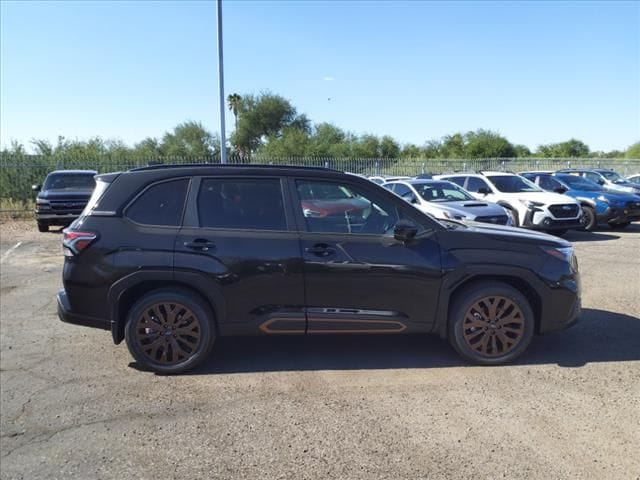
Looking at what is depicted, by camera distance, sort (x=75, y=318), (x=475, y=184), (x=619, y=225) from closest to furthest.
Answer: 1. (x=75, y=318)
2. (x=475, y=184)
3. (x=619, y=225)

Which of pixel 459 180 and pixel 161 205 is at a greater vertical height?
pixel 459 180

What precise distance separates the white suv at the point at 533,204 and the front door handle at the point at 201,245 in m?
9.93

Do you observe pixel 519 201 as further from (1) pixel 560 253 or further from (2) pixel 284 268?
(2) pixel 284 268

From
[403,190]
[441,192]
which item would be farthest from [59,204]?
[441,192]

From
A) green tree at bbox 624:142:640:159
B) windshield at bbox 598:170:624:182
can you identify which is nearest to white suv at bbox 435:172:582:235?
windshield at bbox 598:170:624:182

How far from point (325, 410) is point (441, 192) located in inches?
366

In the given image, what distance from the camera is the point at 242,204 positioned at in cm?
453

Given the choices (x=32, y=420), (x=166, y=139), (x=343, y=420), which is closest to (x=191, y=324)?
(x=32, y=420)

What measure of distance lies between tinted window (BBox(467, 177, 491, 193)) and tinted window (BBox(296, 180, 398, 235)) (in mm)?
9951

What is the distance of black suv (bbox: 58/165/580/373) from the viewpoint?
4.37 metres

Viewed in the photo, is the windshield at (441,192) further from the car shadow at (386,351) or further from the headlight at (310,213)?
the headlight at (310,213)

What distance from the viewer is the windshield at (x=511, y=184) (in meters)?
13.3

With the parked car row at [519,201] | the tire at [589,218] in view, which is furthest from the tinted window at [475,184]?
the tire at [589,218]

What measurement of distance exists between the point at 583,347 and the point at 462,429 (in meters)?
2.27
